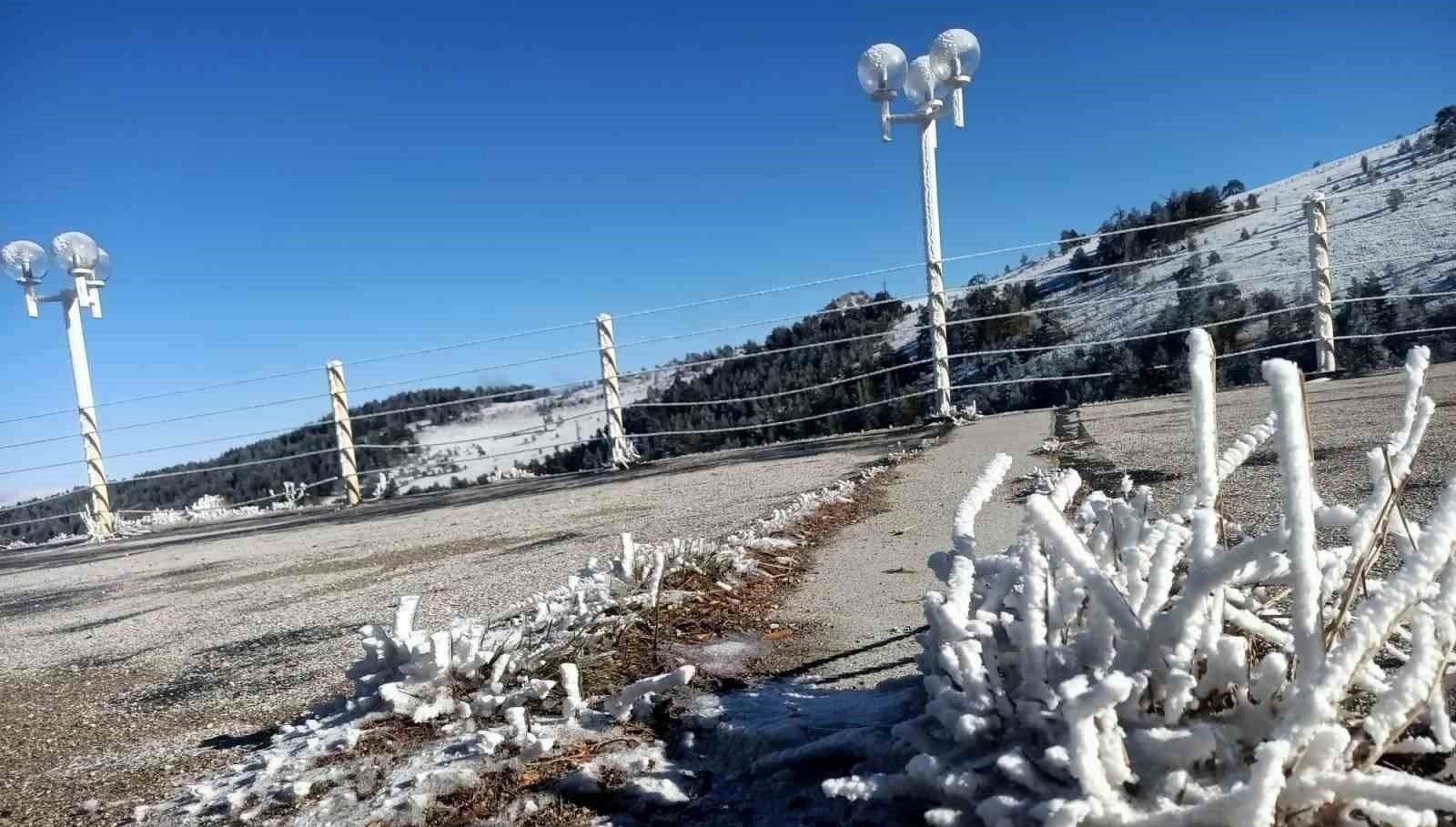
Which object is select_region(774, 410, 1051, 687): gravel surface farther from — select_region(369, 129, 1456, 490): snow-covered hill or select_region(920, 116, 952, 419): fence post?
select_region(369, 129, 1456, 490): snow-covered hill

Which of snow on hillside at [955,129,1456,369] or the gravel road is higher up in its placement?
snow on hillside at [955,129,1456,369]

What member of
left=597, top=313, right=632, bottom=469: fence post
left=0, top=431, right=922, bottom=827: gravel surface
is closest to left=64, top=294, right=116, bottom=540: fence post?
left=0, top=431, right=922, bottom=827: gravel surface

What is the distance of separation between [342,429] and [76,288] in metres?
2.66

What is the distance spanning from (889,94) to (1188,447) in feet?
12.0

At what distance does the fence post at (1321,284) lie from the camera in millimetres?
5156

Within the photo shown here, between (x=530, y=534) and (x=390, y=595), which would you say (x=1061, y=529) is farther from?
(x=530, y=534)

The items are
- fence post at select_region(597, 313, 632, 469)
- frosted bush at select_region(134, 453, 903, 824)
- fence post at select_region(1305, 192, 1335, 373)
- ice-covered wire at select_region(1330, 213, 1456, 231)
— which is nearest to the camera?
frosted bush at select_region(134, 453, 903, 824)

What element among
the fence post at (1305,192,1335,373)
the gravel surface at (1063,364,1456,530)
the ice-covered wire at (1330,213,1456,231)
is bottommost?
the gravel surface at (1063,364,1456,530)

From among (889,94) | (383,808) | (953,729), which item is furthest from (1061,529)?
(889,94)

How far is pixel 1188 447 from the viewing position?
3.07m

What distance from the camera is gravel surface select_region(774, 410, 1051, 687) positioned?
1.39 meters

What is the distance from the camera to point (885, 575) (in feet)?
6.29

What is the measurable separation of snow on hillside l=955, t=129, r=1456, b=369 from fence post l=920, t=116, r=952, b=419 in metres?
1.00

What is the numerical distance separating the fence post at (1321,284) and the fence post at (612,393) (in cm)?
420
